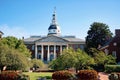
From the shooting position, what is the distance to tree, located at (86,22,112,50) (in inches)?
3319

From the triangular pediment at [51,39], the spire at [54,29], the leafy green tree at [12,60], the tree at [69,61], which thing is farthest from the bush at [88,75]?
the spire at [54,29]

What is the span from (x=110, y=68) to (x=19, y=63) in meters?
16.9

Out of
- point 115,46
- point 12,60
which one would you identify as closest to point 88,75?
point 12,60

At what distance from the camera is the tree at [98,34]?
84.3m

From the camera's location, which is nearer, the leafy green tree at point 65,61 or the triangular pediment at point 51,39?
the leafy green tree at point 65,61

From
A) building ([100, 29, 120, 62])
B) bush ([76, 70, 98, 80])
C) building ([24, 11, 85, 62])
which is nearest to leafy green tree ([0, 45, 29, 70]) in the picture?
bush ([76, 70, 98, 80])

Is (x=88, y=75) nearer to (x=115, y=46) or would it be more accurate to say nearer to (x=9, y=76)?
(x=9, y=76)

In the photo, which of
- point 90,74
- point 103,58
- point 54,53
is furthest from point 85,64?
point 54,53

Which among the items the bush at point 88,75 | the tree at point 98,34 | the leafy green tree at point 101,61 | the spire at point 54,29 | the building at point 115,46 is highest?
the spire at point 54,29

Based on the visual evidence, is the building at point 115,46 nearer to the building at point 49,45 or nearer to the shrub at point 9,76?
the shrub at point 9,76

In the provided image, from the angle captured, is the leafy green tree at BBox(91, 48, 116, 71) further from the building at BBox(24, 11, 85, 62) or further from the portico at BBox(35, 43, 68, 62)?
the portico at BBox(35, 43, 68, 62)

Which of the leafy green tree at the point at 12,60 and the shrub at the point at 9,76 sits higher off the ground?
the leafy green tree at the point at 12,60

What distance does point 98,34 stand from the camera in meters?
84.9

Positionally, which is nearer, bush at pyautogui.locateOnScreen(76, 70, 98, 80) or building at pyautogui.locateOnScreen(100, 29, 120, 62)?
bush at pyautogui.locateOnScreen(76, 70, 98, 80)
